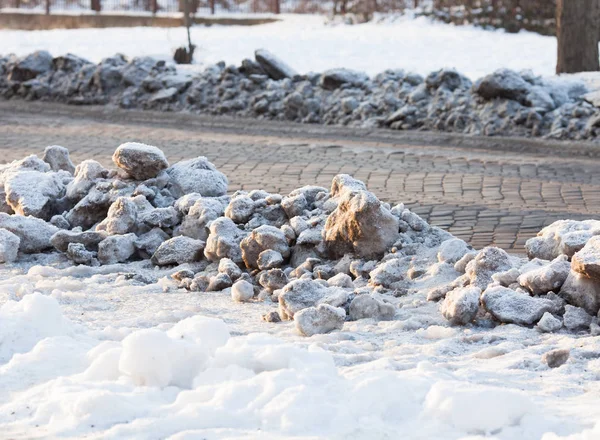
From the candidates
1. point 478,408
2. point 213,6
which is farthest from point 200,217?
point 213,6

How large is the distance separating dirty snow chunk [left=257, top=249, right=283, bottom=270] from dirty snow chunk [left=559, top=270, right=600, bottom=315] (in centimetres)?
153

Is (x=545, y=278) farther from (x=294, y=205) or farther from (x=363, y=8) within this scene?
(x=363, y=8)

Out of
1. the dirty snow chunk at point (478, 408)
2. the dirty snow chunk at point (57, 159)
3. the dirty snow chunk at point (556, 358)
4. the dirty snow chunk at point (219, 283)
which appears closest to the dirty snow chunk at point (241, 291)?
the dirty snow chunk at point (219, 283)

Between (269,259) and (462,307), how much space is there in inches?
48.5

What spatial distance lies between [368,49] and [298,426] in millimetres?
15580

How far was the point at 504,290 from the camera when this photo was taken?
477 centimetres

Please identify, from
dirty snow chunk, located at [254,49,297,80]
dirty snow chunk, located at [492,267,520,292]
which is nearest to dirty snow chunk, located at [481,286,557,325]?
dirty snow chunk, located at [492,267,520,292]

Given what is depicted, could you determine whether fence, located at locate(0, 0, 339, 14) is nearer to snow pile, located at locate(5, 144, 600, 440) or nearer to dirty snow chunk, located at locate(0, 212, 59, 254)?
snow pile, located at locate(5, 144, 600, 440)

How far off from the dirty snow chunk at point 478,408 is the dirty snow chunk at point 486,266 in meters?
1.59

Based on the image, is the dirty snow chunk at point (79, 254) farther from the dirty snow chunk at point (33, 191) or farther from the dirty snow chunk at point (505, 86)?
the dirty snow chunk at point (505, 86)

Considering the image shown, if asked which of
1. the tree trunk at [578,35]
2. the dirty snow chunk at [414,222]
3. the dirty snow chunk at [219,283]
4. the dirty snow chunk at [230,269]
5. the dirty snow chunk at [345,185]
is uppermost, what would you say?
the tree trunk at [578,35]

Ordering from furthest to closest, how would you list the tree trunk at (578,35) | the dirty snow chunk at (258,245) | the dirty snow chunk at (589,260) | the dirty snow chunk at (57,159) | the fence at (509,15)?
the fence at (509,15) < the tree trunk at (578,35) < the dirty snow chunk at (57,159) < the dirty snow chunk at (258,245) < the dirty snow chunk at (589,260)

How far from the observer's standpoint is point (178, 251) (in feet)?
19.4

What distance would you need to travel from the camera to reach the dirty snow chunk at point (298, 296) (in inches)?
192
